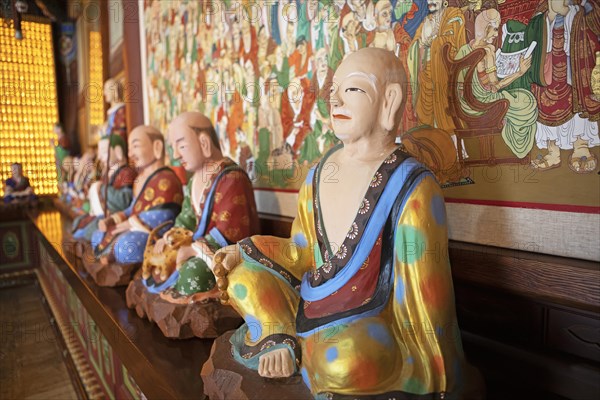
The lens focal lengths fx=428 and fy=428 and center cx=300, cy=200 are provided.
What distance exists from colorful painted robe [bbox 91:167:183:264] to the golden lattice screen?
594 cm

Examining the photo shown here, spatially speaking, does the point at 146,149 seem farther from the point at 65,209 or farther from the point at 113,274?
the point at 65,209

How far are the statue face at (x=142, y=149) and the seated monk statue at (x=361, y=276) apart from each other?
1.28 m

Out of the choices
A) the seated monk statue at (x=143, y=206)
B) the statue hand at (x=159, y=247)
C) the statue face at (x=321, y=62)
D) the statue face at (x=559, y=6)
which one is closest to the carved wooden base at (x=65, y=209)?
the seated monk statue at (x=143, y=206)

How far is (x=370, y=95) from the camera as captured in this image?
1061 mm

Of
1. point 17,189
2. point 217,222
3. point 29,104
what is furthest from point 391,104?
point 29,104

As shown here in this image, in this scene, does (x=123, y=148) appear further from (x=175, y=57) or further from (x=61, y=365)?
(x=61, y=365)

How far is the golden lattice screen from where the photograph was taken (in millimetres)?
7062

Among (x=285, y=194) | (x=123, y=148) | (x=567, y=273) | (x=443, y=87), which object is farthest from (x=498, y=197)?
(x=123, y=148)

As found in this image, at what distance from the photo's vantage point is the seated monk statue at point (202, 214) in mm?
1585

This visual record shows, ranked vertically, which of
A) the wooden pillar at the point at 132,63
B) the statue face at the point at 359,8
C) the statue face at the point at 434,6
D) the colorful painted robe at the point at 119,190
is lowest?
the colorful painted robe at the point at 119,190

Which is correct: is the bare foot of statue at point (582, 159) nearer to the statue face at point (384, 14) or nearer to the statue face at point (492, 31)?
the statue face at point (492, 31)

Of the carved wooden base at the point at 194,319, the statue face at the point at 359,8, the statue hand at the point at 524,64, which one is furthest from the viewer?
the statue face at the point at 359,8

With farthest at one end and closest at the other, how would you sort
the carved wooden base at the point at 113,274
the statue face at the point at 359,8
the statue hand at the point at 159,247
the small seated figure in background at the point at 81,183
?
the small seated figure in background at the point at 81,183
the carved wooden base at the point at 113,274
the statue hand at the point at 159,247
the statue face at the point at 359,8

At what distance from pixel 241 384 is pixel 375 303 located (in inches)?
15.1
